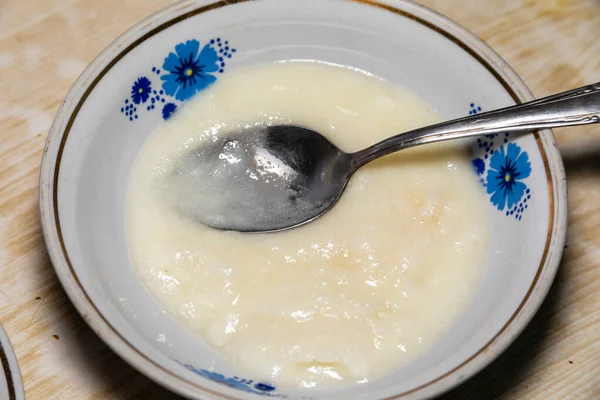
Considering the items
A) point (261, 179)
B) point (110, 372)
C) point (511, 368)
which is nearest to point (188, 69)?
point (261, 179)

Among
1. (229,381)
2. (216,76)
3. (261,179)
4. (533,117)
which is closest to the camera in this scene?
(229,381)

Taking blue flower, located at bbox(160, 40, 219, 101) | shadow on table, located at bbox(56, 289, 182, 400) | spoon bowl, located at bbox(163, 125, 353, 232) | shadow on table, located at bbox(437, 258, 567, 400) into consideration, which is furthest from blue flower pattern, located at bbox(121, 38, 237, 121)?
shadow on table, located at bbox(437, 258, 567, 400)

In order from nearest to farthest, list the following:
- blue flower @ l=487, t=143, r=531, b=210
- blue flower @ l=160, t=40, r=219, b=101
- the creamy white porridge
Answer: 1. the creamy white porridge
2. blue flower @ l=487, t=143, r=531, b=210
3. blue flower @ l=160, t=40, r=219, b=101

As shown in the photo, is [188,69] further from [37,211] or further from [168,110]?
[37,211]

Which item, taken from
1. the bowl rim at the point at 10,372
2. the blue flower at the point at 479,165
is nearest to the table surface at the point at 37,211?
the bowl rim at the point at 10,372

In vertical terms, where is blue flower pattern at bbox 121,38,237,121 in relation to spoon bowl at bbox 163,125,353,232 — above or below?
A: above

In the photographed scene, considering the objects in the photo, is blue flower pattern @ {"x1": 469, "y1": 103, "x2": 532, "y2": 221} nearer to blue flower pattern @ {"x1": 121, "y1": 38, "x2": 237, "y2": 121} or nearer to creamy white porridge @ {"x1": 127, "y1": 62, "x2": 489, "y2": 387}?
creamy white porridge @ {"x1": 127, "y1": 62, "x2": 489, "y2": 387}

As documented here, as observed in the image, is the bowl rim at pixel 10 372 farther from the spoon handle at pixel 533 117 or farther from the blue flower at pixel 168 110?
the spoon handle at pixel 533 117
